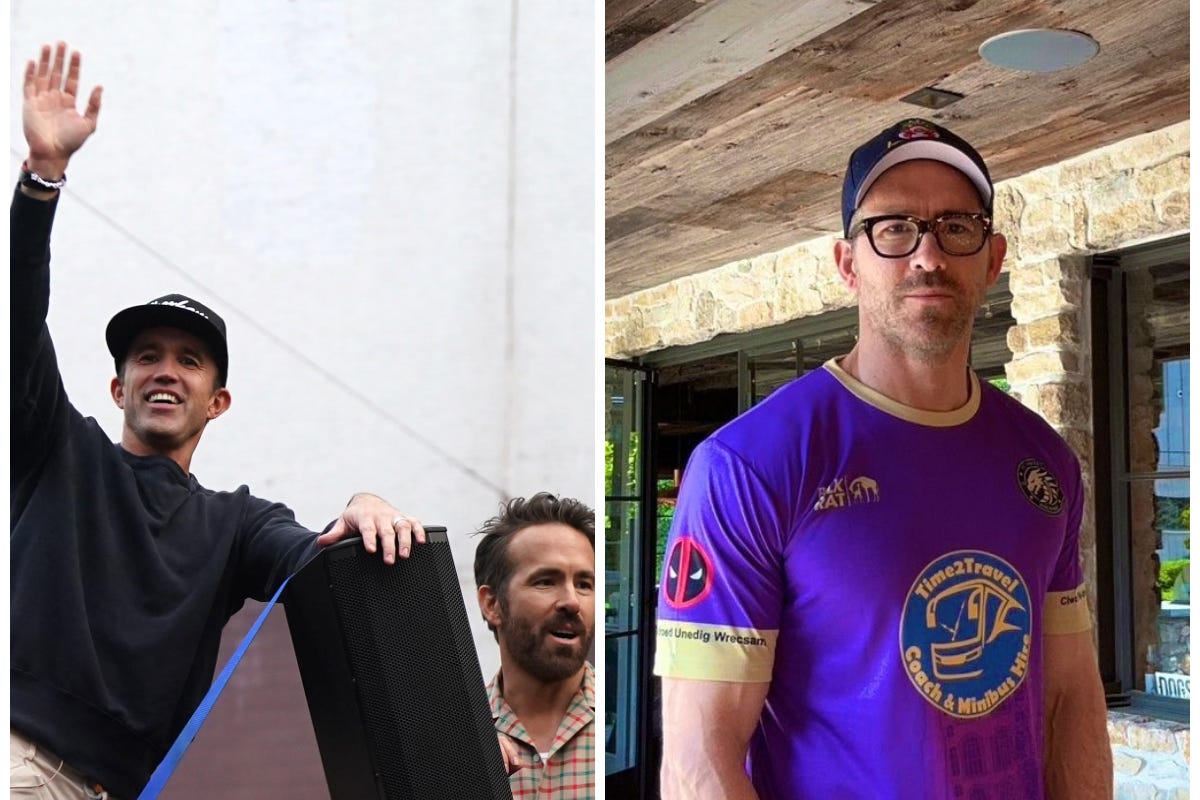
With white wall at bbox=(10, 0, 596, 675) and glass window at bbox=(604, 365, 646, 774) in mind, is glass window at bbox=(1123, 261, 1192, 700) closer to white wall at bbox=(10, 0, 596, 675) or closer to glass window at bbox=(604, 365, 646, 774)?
white wall at bbox=(10, 0, 596, 675)

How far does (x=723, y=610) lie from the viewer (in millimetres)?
1525

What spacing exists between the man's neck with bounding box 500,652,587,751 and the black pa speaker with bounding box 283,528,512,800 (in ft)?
2.27

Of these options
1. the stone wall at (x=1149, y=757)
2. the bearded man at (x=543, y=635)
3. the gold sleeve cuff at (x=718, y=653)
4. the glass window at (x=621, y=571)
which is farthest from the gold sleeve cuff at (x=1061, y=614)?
the glass window at (x=621, y=571)

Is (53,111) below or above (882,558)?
above

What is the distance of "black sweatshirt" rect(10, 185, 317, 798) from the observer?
6.48 ft

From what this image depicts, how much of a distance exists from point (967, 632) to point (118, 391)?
135 centimetres

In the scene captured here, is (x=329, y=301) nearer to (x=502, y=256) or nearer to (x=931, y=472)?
(x=502, y=256)

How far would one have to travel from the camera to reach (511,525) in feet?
7.40

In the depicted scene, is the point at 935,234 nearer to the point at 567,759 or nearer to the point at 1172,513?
the point at 567,759

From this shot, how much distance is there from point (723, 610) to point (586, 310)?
911mm

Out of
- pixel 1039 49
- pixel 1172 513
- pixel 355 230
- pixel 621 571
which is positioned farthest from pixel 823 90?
pixel 621 571

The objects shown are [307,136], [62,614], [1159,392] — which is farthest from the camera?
[1159,392]

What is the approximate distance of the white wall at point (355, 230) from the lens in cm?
207

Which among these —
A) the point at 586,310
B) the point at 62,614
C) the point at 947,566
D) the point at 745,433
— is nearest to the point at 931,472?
the point at 947,566
